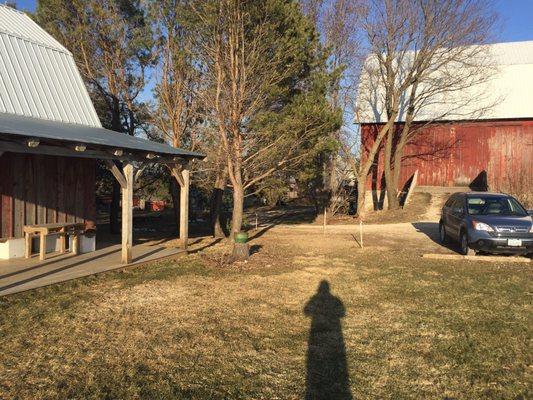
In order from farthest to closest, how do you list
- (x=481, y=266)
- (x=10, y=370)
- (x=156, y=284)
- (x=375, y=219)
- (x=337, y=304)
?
(x=375, y=219), (x=481, y=266), (x=156, y=284), (x=337, y=304), (x=10, y=370)

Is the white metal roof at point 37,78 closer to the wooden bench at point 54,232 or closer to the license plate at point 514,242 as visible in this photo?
the wooden bench at point 54,232

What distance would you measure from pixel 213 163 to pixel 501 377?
46.6 feet

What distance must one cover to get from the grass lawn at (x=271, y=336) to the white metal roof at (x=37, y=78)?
208 inches

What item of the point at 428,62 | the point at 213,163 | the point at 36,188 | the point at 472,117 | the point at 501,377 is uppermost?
the point at 428,62

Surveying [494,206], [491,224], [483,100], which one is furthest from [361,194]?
[491,224]

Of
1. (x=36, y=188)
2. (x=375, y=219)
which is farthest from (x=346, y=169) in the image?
(x=36, y=188)

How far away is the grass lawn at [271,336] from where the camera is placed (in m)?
4.65

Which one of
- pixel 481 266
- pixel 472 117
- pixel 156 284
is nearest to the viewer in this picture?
pixel 156 284

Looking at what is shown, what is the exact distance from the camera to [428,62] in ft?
80.2

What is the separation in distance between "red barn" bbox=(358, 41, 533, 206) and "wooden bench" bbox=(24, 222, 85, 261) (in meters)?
21.0

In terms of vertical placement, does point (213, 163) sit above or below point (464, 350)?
above

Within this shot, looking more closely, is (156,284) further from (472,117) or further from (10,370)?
(472,117)

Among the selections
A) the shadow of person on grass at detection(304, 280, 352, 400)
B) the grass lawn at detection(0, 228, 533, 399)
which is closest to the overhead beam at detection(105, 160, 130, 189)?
the grass lawn at detection(0, 228, 533, 399)

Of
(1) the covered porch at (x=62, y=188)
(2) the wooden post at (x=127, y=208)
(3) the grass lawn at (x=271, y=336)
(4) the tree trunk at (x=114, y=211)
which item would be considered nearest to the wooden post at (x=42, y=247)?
(1) the covered porch at (x=62, y=188)
